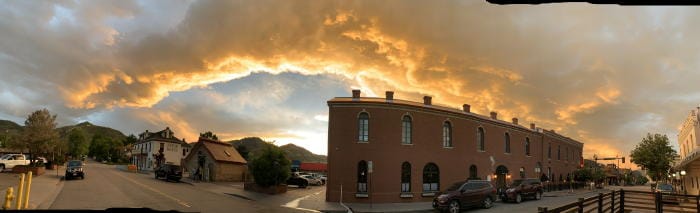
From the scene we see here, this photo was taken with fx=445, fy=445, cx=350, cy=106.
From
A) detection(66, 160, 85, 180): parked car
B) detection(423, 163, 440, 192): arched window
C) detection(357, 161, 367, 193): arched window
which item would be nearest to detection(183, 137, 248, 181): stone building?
detection(66, 160, 85, 180): parked car

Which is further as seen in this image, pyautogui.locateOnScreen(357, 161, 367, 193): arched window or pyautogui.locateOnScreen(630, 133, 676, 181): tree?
pyautogui.locateOnScreen(630, 133, 676, 181): tree

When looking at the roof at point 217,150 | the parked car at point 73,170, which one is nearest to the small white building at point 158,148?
the roof at point 217,150

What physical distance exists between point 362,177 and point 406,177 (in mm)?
3819

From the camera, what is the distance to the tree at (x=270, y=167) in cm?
3719

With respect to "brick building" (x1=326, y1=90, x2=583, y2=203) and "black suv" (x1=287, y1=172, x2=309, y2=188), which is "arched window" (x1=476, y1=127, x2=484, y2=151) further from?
"black suv" (x1=287, y1=172, x2=309, y2=188)

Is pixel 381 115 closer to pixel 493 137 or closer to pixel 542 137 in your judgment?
pixel 493 137

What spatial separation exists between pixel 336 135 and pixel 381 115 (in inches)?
151

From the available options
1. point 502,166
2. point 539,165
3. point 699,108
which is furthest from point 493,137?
point 699,108

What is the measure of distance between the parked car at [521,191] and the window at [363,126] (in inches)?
459

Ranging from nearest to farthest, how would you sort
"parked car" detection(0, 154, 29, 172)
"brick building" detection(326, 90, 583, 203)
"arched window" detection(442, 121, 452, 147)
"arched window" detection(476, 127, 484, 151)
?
1. "brick building" detection(326, 90, 583, 203)
2. "arched window" detection(442, 121, 452, 147)
3. "parked car" detection(0, 154, 29, 172)
4. "arched window" detection(476, 127, 484, 151)

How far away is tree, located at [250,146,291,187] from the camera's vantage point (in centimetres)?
3719

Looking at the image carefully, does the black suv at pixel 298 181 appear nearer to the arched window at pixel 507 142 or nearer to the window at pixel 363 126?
the window at pixel 363 126

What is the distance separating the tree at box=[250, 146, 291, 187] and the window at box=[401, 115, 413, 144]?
10.1 metres

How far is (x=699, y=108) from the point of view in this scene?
39.3 meters
